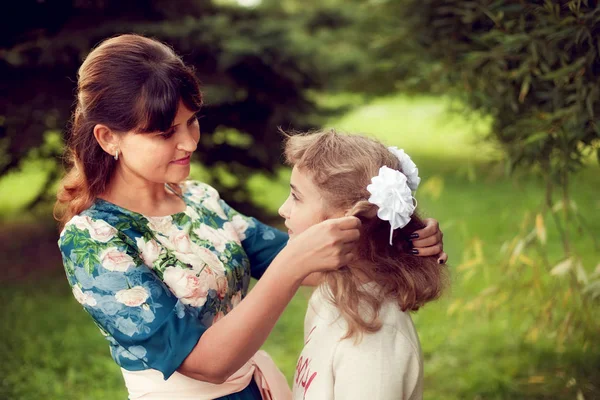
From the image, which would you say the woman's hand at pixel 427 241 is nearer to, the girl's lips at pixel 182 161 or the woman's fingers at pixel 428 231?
the woman's fingers at pixel 428 231

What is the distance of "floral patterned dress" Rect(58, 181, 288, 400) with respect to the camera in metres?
1.81

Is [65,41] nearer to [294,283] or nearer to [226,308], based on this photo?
[226,308]

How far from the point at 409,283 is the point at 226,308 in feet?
1.88

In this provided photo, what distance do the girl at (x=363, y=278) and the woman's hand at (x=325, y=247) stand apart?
5.8 inches

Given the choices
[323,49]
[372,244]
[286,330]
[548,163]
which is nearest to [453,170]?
[323,49]

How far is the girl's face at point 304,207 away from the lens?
206 cm

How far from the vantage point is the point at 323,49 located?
278 inches

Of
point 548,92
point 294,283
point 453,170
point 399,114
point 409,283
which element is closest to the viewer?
point 294,283

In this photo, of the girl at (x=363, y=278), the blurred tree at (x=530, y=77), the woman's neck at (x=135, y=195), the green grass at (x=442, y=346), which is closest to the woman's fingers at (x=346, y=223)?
the girl at (x=363, y=278)

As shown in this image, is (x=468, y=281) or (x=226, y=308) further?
(x=468, y=281)

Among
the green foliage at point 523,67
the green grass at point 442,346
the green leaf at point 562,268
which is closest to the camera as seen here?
the green foliage at point 523,67

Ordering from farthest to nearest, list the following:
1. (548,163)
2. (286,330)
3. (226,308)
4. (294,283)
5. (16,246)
Result: 1. (16,246)
2. (286,330)
3. (548,163)
4. (226,308)
5. (294,283)

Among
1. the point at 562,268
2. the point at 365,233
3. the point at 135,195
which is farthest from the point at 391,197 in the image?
the point at 562,268

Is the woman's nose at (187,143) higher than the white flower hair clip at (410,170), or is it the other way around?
the woman's nose at (187,143)
